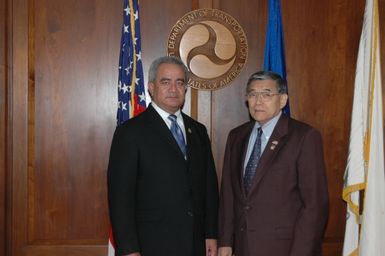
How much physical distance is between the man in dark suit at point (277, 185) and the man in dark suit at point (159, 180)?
0.82ft

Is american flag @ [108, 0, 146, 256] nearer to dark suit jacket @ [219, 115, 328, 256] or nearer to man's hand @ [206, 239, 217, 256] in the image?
man's hand @ [206, 239, 217, 256]

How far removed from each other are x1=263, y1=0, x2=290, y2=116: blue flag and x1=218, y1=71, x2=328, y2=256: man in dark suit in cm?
70

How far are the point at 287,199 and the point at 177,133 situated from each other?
0.68m

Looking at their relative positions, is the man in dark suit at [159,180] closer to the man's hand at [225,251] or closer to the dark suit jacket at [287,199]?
the man's hand at [225,251]

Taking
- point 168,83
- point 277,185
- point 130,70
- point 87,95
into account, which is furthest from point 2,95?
point 277,185

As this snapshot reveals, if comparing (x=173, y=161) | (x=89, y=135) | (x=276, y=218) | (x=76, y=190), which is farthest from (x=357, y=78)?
(x=76, y=190)

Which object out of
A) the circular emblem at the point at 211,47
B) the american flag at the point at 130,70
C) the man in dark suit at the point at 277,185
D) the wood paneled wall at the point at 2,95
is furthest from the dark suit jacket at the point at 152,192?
the wood paneled wall at the point at 2,95

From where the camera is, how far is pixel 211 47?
315 cm

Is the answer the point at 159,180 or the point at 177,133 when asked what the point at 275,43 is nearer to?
the point at 177,133

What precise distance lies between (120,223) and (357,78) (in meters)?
1.63

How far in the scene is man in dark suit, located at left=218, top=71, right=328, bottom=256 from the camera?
2066 millimetres

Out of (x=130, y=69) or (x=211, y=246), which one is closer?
(x=211, y=246)

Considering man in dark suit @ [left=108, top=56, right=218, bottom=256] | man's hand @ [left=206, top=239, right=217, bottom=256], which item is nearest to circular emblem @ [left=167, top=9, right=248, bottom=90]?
man in dark suit @ [left=108, top=56, right=218, bottom=256]

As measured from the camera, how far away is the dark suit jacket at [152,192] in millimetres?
2172
